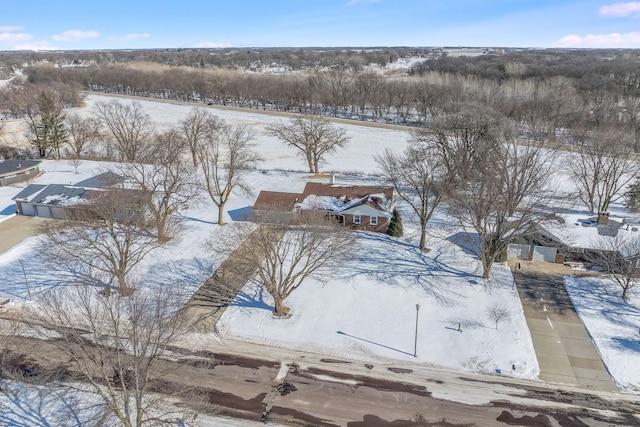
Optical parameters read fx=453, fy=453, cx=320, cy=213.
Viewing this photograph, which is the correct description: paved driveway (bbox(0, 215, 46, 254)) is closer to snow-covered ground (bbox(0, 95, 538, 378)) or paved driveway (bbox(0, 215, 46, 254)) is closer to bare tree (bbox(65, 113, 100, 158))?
snow-covered ground (bbox(0, 95, 538, 378))

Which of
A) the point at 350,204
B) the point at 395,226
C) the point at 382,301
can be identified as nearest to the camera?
the point at 382,301

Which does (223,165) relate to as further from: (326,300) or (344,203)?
(326,300)

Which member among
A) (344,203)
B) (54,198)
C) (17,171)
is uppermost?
(17,171)

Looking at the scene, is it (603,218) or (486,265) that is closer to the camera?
(486,265)

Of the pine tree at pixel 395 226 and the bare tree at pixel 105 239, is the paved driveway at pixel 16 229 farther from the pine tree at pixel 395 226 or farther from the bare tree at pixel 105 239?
the pine tree at pixel 395 226

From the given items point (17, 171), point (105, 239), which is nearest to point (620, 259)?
point (105, 239)

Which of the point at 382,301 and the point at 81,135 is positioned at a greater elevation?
the point at 81,135

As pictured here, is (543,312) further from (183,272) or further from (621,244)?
(183,272)
